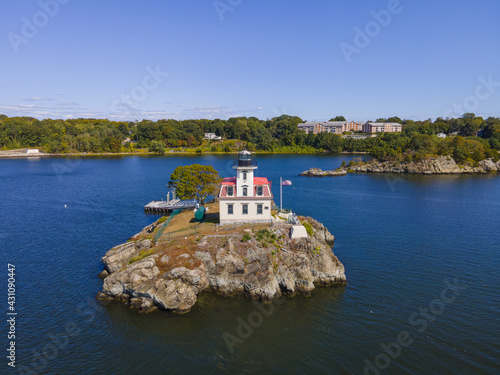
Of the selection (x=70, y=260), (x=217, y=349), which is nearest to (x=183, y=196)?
(x=70, y=260)

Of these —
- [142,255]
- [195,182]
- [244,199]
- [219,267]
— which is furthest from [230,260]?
[195,182]

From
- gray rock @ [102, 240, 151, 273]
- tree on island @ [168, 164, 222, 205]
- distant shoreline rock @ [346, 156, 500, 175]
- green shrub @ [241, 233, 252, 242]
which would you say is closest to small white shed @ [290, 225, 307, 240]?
green shrub @ [241, 233, 252, 242]

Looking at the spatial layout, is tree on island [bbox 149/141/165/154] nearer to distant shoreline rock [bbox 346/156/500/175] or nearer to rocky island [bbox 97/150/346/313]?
distant shoreline rock [bbox 346/156/500/175]

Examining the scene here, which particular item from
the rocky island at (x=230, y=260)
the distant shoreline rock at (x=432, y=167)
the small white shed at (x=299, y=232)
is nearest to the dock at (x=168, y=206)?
the rocky island at (x=230, y=260)

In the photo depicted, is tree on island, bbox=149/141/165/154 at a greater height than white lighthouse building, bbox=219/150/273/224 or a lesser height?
greater

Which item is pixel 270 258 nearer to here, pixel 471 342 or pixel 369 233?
pixel 471 342

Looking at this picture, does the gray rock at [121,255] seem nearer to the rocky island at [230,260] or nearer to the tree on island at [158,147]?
the rocky island at [230,260]
